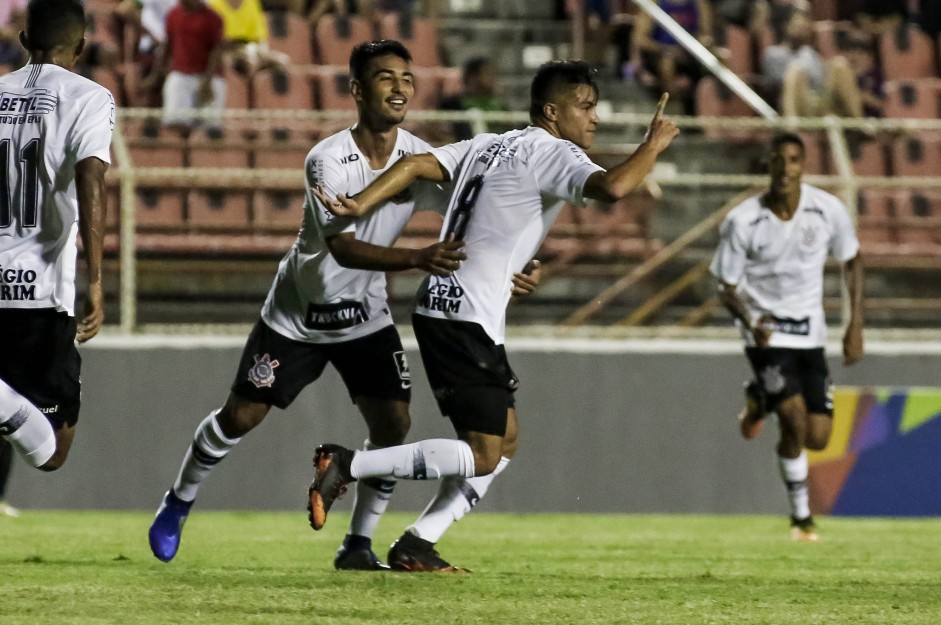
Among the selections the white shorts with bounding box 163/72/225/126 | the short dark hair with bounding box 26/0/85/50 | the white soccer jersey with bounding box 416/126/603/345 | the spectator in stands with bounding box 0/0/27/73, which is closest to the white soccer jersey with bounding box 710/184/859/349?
the white soccer jersey with bounding box 416/126/603/345

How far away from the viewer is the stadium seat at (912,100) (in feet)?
52.5

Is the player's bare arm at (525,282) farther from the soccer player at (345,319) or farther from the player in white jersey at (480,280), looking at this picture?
the soccer player at (345,319)

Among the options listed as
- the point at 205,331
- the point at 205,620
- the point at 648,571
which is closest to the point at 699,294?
the point at 205,331

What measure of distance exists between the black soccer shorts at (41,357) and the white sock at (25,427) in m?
0.09

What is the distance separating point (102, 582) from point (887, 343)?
7.50 m

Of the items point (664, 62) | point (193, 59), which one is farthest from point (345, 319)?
point (664, 62)

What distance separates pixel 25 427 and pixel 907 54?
12435 millimetres

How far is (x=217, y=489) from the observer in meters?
12.1

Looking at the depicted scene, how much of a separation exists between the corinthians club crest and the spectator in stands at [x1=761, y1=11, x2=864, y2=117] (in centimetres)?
834

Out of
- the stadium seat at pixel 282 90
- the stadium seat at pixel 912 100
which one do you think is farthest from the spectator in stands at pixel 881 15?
the stadium seat at pixel 282 90

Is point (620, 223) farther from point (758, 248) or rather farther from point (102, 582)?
point (102, 582)

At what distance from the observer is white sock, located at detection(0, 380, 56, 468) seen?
6.50 meters

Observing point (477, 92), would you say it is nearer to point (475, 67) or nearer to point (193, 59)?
point (475, 67)

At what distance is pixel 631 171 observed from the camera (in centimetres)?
641
